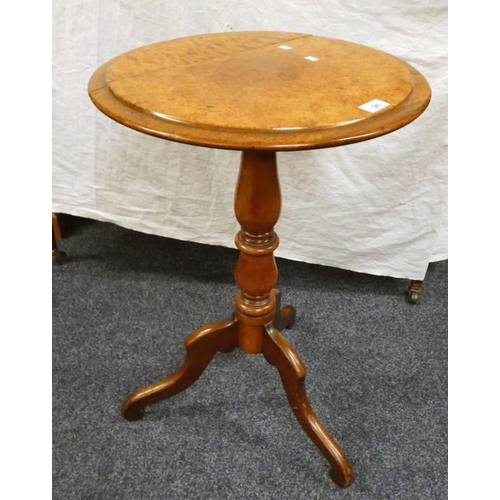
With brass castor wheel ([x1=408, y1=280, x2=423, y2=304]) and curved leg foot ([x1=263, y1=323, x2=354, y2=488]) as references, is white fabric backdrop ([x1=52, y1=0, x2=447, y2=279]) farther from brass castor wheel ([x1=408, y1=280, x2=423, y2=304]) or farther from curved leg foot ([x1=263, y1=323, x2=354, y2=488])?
curved leg foot ([x1=263, y1=323, x2=354, y2=488])

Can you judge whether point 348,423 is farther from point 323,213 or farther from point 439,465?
point 323,213

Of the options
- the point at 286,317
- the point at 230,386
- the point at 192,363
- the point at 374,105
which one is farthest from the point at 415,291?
the point at 374,105

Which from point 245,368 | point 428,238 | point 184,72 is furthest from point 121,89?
point 428,238

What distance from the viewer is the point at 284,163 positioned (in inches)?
61.4

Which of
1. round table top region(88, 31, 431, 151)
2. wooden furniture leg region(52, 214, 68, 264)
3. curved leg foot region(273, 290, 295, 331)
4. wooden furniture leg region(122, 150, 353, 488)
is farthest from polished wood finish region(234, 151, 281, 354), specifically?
wooden furniture leg region(52, 214, 68, 264)

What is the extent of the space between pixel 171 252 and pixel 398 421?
3.13 feet

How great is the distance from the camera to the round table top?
74 centimetres

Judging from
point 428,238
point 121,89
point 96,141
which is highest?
point 121,89

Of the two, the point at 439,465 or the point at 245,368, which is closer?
the point at 439,465

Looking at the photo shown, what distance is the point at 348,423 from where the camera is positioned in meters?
1.25

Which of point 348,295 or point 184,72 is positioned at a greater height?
point 184,72

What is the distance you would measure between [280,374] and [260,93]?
0.61 meters

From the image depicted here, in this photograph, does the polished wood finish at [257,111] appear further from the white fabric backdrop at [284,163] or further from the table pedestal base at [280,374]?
the white fabric backdrop at [284,163]

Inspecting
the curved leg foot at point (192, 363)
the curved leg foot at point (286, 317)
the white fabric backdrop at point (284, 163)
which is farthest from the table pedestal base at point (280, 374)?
the white fabric backdrop at point (284, 163)
